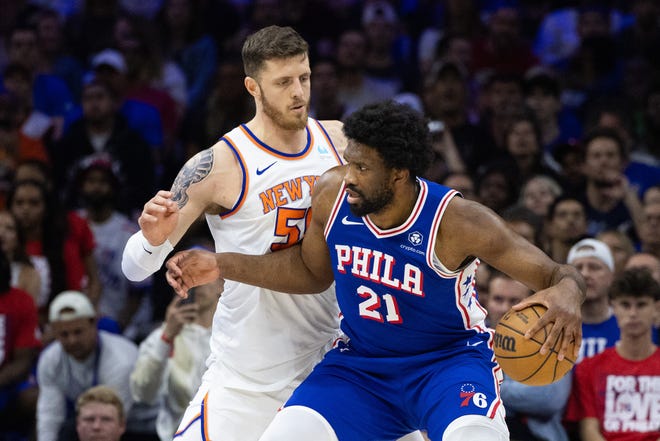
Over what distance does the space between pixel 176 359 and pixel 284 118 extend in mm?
2640

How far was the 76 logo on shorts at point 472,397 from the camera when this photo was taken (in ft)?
14.4

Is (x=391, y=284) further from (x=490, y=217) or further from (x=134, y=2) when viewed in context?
(x=134, y=2)

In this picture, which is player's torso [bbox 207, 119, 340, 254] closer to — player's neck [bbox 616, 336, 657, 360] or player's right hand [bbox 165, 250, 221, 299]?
player's right hand [bbox 165, 250, 221, 299]

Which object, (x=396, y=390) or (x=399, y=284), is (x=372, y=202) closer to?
(x=399, y=284)

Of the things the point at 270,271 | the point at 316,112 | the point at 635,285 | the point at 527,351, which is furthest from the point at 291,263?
the point at 316,112

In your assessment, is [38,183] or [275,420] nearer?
[275,420]

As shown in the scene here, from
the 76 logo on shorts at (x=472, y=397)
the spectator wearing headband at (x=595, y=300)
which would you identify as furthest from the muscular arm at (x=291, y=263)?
the spectator wearing headband at (x=595, y=300)

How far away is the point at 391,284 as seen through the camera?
464 centimetres

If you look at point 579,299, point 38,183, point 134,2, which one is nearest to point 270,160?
point 579,299

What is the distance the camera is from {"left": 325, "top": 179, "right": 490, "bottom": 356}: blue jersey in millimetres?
4605

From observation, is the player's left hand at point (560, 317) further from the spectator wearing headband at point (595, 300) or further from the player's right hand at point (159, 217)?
the spectator wearing headband at point (595, 300)

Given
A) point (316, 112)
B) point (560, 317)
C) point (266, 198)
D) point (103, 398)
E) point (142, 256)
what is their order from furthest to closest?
point (316, 112)
point (103, 398)
point (266, 198)
point (142, 256)
point (560, 317)

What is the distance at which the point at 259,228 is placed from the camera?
199 inches

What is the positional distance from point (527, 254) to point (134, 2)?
8.35 m
